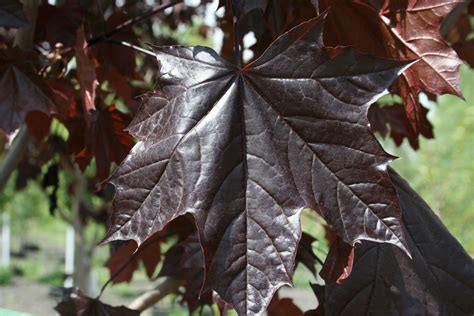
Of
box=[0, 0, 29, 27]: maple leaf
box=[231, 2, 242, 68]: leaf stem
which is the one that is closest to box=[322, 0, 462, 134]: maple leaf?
box=[231, 2, 242, 68]: leaf stem

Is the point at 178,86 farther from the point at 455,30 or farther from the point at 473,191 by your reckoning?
the point at 473,191

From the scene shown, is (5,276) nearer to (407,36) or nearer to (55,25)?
(55,25)

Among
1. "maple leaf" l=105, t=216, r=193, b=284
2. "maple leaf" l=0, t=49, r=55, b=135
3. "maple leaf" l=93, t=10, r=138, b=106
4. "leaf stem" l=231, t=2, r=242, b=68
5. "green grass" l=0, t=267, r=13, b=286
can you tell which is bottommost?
"maple leaf" l=105, t=216, r=193, b=284

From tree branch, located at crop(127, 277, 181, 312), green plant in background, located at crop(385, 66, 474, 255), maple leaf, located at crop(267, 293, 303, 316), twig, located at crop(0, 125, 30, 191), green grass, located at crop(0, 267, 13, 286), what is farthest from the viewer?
green grass, located at crop(0, 267, 13, 286)

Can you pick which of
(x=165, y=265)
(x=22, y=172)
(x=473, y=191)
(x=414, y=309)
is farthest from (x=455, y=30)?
(x=473, y=191)

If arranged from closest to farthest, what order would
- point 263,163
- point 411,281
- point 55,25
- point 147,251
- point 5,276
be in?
point 263,163, point 411,281, point 55,25, point 147,251, point 5,276

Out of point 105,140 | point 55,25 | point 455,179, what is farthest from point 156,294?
point 455,179

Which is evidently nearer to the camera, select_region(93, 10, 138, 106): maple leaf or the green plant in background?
select_region(93, 10, 138, 106): maple leaf

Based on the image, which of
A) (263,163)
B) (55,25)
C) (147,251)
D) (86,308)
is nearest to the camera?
(263,163)

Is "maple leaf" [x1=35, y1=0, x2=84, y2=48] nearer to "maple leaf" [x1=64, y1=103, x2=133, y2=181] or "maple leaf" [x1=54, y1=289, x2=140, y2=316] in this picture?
"maple leaf" [x1=64, y1=103, x2=133, y2=181]
